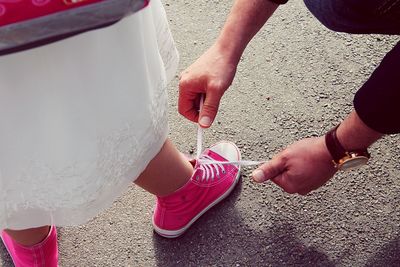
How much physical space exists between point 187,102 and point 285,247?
1.19 ft

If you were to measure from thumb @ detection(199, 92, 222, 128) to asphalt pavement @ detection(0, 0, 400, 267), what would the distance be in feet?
0.92

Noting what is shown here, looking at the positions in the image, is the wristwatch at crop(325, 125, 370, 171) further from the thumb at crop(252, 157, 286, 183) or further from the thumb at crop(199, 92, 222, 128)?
the thumb at crop(199, 92, 222, 128)

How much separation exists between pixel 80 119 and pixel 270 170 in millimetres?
388

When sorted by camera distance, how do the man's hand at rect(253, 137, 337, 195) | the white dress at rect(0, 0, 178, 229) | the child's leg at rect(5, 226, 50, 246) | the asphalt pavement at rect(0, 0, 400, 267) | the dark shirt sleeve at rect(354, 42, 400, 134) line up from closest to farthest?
the white dress at rect(0, 0, 178, 229) → the dark shirt sleeve at rect(354, 42, 400, 134) → the man's hand at rect(253, 137, 337, 195) → the child's leg at rect(5, 226, 50, 246) → the asphalt pavement at rect(0, 0, 400, 267)

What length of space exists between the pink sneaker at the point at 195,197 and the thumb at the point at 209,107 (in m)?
0.20

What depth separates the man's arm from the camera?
3.38 feet

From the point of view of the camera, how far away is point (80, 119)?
786mm

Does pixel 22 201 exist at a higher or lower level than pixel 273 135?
higher

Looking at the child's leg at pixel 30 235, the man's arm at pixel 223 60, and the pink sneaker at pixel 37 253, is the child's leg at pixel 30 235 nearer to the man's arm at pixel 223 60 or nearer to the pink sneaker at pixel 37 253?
the pink sneaker at pixel 37 253

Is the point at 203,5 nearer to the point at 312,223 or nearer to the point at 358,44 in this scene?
the point at 358,44

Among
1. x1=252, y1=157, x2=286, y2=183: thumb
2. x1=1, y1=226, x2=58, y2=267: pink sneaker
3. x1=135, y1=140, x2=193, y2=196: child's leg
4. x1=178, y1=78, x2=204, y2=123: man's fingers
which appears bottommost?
x1=1, y1=226, x2=58, y2=267: pink sneaker

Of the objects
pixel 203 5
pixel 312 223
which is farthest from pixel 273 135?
pixel 203 5

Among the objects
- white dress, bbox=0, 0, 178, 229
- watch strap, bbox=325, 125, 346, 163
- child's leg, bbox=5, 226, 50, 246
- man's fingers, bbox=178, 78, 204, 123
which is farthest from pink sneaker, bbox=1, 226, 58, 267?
watch strap, bbox=325, 125, 346, 163

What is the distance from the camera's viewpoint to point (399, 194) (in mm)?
1224
